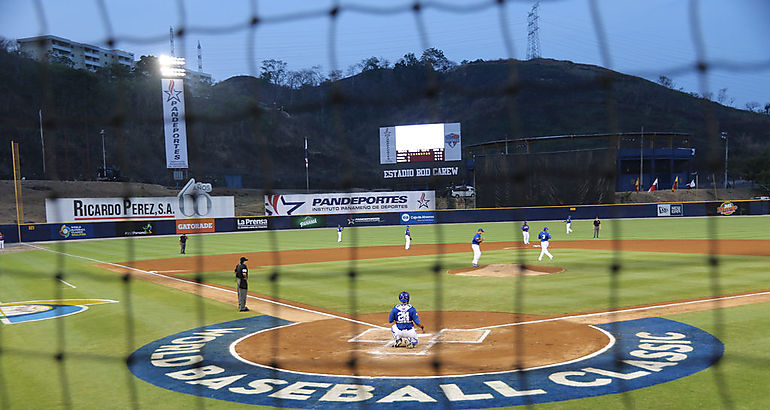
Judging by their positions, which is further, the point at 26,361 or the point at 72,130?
the point at 72,130

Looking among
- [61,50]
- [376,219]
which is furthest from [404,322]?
[61,50]

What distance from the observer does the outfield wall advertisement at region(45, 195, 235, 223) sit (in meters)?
42.3

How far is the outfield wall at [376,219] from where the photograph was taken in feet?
135

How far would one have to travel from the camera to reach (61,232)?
4088cm

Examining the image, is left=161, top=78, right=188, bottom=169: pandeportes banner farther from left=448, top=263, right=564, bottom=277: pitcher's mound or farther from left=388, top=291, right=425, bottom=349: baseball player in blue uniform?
left=388, top=291, right=425, bottom=349: baseball player in blue uniform

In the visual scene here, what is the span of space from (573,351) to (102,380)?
686 centimetres

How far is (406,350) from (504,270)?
9977mm

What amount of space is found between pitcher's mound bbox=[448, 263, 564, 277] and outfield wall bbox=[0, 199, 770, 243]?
68.0 ft

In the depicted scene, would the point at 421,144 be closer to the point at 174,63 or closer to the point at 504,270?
the point at 504,270

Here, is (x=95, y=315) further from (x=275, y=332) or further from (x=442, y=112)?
(x=442, y=112)

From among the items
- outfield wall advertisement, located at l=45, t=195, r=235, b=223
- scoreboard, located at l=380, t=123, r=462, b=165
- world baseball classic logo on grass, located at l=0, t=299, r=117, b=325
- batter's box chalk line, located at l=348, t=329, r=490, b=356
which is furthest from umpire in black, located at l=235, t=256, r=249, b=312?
scoreboard, located at l=380, t=123, r=462, b=165

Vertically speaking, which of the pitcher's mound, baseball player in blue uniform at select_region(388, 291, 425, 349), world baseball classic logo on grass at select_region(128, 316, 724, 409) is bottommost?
the pitcher's mound

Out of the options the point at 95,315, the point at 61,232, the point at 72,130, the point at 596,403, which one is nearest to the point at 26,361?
the point at 95,315

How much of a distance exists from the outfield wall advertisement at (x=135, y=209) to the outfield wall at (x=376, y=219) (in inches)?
29.4
